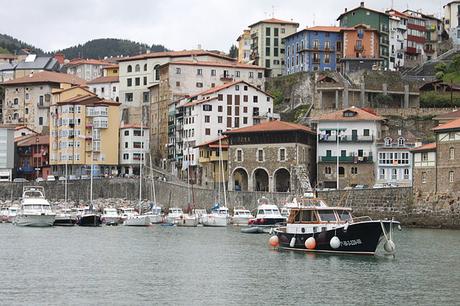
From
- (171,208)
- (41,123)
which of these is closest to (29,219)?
(171,208)

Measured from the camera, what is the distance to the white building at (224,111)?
11575cm

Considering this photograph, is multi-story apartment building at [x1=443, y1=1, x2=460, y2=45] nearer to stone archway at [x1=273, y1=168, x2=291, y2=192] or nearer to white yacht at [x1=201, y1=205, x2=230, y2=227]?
stone archway at [x1=273, y1=168, x2=291, y2=192]

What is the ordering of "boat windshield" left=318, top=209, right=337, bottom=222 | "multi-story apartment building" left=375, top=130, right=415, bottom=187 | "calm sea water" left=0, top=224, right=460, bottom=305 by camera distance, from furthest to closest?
"multi-story apartment building" left=375, top=130, right=415, bottom=187, "boat windshield" left=318, top=209, right=337, bottom=222, "calm sea water" left=0, top=224, right=460, bottom=305

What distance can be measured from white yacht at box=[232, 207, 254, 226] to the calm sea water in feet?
53.9

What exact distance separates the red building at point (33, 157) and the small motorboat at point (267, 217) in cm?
4808

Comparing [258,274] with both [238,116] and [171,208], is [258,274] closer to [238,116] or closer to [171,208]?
[171,208]

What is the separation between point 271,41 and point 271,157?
120 feet

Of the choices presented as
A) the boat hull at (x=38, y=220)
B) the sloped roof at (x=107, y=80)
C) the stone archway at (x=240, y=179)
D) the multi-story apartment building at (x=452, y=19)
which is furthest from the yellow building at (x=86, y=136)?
the multi-story apartment building at (x=452, y=19)

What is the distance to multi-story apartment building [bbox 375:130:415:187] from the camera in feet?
329

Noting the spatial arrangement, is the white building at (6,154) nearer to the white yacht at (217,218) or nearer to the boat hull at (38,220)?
the boat hull at (38,220)

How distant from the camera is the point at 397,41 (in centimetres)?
13112

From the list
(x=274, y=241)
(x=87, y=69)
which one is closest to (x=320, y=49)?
(x=87, y=69)

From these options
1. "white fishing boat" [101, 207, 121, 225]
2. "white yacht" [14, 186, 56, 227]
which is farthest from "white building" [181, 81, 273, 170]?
"white yacht" [14, 186, 56, 227]

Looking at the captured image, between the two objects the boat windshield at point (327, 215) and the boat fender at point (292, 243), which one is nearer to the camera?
the boat windshield at point (327, 215)
